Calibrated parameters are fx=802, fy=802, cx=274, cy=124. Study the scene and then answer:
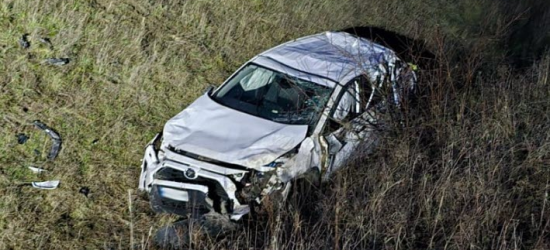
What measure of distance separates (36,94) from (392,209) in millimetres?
5345

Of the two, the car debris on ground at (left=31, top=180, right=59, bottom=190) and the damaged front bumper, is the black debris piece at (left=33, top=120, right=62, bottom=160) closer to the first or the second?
the car debris on ground at (left=31, top=180, right=59, bottom=190)

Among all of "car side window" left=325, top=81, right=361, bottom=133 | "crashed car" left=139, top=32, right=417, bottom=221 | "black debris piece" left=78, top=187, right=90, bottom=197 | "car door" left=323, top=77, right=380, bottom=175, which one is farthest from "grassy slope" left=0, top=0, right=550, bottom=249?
"car side window" left=325, top=81, right=361, bottom=133

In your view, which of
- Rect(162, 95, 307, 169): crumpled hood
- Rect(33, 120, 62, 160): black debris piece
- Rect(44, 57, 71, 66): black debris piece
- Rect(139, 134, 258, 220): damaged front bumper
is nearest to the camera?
Rect(139, 134, 258, 220): damaged front bumper

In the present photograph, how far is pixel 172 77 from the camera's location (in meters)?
11.6

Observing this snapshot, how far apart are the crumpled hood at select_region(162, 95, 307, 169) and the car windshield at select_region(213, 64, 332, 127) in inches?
6.1

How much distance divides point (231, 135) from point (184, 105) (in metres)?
2.86

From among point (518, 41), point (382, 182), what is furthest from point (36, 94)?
point (518, 41)

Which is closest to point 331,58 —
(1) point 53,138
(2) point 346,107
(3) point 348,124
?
(2) point 346,107

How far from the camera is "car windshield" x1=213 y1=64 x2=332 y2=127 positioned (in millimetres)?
8766

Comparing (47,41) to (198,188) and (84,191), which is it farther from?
(198,188)

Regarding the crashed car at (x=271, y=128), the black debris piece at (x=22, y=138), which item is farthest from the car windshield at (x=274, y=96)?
the black debris piece at (x=22, y=138)

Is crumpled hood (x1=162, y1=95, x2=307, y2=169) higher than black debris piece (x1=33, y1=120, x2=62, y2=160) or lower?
higher

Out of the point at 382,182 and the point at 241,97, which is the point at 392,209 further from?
the point at 241,97

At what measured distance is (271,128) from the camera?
28.0 feet
